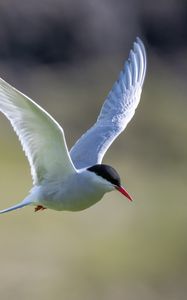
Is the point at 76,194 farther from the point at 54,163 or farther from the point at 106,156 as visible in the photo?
the point at 106,156

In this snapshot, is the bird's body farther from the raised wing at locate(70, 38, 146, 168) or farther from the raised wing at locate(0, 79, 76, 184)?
the raised wing at locate(70, 38, 146, 168)

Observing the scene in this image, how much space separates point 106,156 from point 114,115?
684 cm

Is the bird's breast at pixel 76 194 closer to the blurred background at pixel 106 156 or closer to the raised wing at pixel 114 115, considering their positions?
the raised wing at pixel 114 115

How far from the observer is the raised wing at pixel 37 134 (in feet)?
Answer: 28.5

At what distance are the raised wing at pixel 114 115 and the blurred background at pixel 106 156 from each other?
129 inches

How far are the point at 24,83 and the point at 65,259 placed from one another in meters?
5.66

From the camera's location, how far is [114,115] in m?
10.6

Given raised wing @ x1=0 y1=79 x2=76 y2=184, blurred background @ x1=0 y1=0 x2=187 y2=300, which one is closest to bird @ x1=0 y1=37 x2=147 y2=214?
raised wing @ x1=0 y1=79 x2=76 y2=184

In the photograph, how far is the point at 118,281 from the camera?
15102mm

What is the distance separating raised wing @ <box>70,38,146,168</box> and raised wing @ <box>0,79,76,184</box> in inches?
17.8

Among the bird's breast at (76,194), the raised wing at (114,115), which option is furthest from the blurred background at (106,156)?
the bird's breast at (76,194)

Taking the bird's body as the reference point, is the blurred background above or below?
below

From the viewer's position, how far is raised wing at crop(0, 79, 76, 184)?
341 inches

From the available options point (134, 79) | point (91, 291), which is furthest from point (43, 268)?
point (134, 79)
